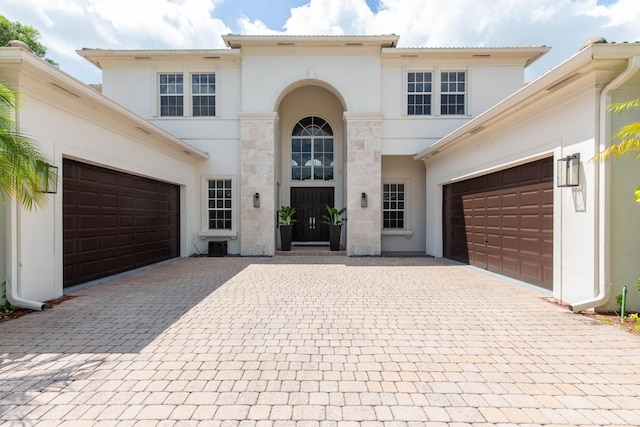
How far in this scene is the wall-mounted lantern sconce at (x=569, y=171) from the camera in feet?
15.0

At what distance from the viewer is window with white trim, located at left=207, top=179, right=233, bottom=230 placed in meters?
10.8

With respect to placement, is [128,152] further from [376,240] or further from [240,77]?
[376,240]

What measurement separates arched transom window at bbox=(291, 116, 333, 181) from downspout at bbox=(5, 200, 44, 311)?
339 inches

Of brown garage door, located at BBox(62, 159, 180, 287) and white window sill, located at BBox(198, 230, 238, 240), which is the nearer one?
brown garage door, located at BBox(62, 159, 180, 287)

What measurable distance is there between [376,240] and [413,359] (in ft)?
23.2

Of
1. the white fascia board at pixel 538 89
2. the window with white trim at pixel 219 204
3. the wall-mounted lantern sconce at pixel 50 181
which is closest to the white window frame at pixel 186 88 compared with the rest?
the window with white trim at pixel 219 204

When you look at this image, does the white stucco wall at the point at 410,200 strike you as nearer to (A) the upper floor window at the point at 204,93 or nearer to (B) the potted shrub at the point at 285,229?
(B) the potted shrub at the point at 285,229

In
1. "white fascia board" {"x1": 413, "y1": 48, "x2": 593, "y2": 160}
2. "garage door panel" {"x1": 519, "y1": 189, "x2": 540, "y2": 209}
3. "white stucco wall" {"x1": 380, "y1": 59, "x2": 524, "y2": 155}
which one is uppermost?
"white stucco wall" {"x1": 380, "y1": 59, "x2": 524, "y2": 155}

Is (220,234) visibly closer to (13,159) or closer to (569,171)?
(13,159)

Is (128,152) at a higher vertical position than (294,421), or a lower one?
higher

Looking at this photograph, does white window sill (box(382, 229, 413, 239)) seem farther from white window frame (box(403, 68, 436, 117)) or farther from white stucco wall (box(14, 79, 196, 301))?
Answer: white stucco wall (box(14, 79, 196, 301))

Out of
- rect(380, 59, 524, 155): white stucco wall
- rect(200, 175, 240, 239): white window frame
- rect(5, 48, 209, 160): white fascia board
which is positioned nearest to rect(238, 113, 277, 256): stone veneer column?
rect(200, 175, 240, 239): white window frame

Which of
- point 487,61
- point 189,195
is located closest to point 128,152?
point 189,195

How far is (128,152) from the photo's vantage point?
7086 mm
